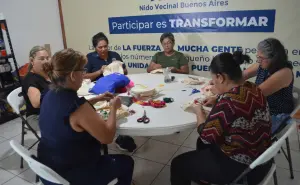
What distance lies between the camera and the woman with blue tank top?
176 centimetres

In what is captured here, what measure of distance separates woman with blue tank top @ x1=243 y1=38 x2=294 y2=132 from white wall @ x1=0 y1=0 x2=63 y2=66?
3668mm

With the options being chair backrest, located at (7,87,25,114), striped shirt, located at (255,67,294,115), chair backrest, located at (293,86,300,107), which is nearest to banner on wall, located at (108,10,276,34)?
chair backrest, located at (293,86,300,107)

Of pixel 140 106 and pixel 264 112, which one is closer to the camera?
pixel 264 112

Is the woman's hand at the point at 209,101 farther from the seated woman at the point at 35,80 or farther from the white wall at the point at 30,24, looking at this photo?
the white wall at the point at 30,24

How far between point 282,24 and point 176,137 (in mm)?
1880

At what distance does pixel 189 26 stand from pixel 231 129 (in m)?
2.44

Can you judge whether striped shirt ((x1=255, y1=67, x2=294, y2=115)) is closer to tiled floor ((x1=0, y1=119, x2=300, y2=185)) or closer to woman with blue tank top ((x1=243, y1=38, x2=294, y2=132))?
woman with blue tank top ((x1=243, y1=38, x2=294, y2=132))

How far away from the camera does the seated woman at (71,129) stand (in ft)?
4.07

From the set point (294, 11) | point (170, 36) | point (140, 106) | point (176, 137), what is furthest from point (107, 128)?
point (294, 11)

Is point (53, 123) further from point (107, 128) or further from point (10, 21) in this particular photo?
point (10, 21)

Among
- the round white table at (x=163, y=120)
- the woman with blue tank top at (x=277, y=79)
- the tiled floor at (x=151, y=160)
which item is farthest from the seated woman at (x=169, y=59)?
the woman with blue tank top at (x=277, y=79)

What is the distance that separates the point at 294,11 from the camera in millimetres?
2758

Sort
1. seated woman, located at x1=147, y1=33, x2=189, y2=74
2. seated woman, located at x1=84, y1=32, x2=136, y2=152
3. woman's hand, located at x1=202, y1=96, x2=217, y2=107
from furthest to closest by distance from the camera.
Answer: seated woman, located at x1=147, y1=33, x2=189, y2=74, seated woman, located at x1=84, y1=32, x2=136, y2=152, woman's hand, located at x1=202, y1=96, x2=217, y2=107

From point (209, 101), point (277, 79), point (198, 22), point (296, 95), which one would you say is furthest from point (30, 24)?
point (296, 95)
